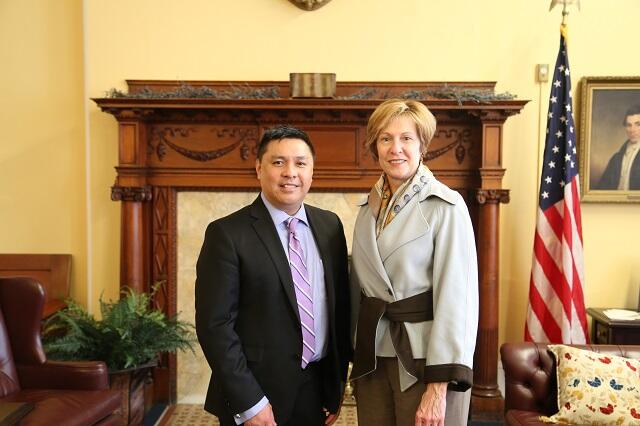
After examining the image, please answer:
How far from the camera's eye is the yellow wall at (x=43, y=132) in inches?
162

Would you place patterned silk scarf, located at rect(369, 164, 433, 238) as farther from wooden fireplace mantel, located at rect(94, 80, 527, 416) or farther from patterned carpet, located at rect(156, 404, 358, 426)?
patterned carpet, located at rect(156, 404, 358, 426)

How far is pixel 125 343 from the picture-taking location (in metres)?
3.27

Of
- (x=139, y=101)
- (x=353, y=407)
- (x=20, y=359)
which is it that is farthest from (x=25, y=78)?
(x=353, y=407)

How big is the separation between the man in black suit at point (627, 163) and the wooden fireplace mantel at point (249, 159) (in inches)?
30.9

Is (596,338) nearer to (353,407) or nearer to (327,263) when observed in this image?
(353,407)

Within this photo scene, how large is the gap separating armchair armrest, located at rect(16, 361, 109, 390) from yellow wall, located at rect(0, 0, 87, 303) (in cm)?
123

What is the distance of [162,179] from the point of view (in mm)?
3973

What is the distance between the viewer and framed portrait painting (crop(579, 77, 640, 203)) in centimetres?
390

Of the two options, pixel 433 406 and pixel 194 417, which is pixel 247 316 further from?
pixel 194 417

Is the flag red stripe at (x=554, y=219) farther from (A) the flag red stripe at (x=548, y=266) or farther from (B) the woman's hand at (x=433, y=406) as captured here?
(B) the woman's hand at (x=433, y=406)

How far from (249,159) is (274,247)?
7.20 feet

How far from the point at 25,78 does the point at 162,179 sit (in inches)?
49.4

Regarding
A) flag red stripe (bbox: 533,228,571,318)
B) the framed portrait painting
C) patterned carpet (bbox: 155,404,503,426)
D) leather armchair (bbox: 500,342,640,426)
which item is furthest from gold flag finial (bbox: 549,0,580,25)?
patterned carpet (bbox: 155,404,503,426)

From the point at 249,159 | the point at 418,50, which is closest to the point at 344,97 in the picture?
the point at 418,50
